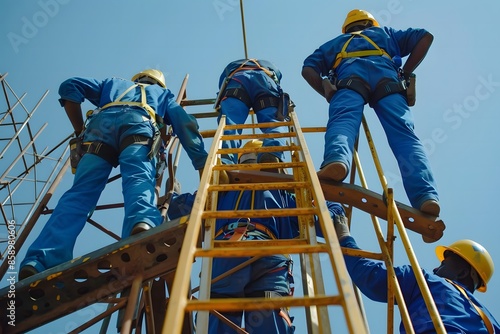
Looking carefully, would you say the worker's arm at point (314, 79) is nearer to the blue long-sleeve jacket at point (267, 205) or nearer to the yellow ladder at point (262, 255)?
the blue long-sleeve jacket at point (267, 205)

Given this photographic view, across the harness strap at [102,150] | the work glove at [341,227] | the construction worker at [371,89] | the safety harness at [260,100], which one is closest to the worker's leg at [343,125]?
the construction worker at [371,89]

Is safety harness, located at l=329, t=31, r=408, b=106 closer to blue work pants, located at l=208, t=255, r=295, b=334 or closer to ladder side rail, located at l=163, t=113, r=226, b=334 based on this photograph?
blue work pants, located at l=208, t=255, r=295, b=334

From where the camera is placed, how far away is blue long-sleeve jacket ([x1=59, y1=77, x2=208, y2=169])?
488 cm

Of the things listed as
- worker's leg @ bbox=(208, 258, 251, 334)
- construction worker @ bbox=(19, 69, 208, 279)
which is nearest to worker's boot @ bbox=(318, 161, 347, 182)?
worker's leg @ bbox=(208, 258, 251, 334)

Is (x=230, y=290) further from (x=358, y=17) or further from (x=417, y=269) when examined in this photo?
(x=358, y=17)

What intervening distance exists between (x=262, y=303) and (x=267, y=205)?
9.80 feet

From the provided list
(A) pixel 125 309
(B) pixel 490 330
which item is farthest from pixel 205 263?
(B) pixel 490 330

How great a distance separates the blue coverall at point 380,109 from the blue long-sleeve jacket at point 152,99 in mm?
1321

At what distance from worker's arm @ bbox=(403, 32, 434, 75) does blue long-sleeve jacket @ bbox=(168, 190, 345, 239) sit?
2.14 metres

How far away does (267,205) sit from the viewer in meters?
4.93

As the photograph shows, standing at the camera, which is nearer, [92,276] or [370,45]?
[92,276]

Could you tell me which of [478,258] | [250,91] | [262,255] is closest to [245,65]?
[250,91]

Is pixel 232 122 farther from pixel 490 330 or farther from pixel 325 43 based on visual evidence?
pixel 490 330

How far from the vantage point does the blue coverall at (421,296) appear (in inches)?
141
